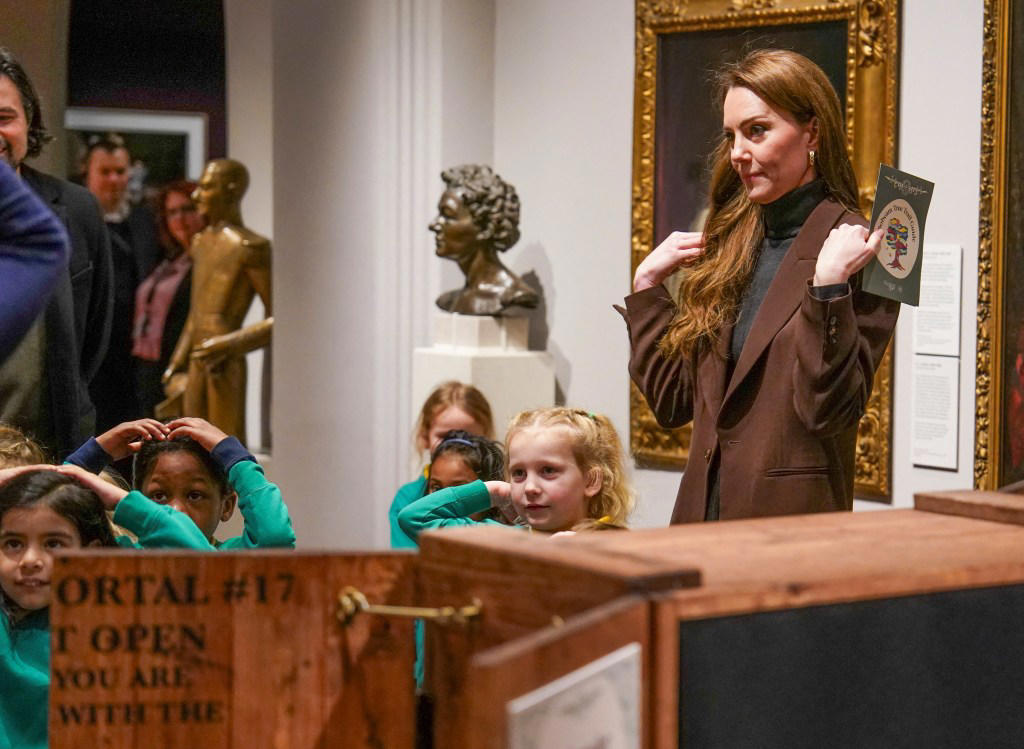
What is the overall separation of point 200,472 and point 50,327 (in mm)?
574

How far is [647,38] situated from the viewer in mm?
5773

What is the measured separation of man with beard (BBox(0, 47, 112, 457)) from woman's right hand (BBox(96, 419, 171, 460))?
49cm

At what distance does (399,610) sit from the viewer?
157cm

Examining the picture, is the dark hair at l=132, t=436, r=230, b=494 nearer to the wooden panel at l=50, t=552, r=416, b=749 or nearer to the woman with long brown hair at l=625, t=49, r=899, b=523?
the woman with long brown hair at l=625, t=49, r=899, b=523

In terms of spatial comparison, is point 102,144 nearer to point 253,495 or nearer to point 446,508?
point 446,508

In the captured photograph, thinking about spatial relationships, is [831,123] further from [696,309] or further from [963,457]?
[963,457]

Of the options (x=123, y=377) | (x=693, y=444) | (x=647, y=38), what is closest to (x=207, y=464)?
(x=693, y=444)

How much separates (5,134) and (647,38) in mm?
2924

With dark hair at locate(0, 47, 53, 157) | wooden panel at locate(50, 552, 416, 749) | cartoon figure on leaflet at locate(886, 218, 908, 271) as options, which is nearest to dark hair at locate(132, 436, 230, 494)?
dark hair at locate(0, 47, 53, 157)

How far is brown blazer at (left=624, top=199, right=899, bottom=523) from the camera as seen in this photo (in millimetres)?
2723

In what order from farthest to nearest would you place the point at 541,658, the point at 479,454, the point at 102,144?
the point at 102,144 < the point at 479,454 < the point at 541,658

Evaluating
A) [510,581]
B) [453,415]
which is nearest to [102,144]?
[453,415]

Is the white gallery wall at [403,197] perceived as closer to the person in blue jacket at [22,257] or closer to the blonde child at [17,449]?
the blonde child at [17,449]

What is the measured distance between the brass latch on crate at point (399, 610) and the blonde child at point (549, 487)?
173 centimetres
